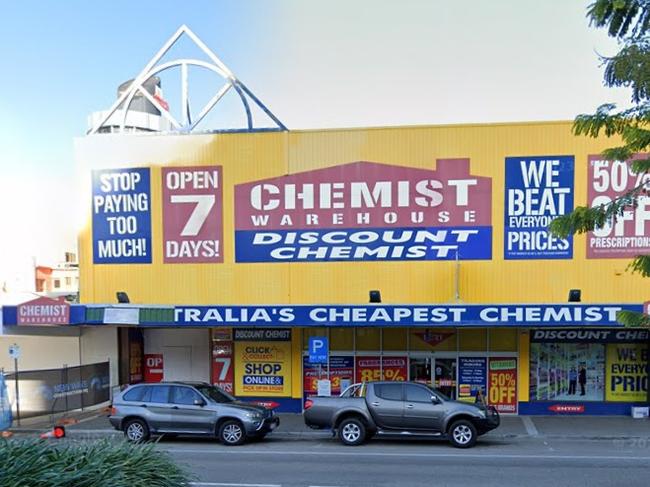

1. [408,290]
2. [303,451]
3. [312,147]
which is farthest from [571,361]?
[312,147]

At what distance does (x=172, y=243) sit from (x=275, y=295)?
3.84 metres

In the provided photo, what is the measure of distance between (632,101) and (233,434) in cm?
1042

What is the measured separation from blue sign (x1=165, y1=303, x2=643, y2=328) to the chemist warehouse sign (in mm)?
1914

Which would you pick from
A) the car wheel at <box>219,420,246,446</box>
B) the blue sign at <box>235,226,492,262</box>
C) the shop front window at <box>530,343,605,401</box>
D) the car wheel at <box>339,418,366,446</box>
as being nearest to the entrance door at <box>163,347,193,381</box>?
the blue sign at <box>235,226,492,262</box>

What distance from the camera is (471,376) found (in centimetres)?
1570

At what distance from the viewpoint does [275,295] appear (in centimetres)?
1598

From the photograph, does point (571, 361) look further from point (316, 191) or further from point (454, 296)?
point (316, 191)

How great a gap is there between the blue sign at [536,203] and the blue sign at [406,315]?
1961 millimetres

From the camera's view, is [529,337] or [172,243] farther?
[172,243]

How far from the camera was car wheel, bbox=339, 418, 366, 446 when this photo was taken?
11812 mm

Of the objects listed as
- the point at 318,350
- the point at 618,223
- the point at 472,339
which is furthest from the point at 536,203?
the point at 318,350

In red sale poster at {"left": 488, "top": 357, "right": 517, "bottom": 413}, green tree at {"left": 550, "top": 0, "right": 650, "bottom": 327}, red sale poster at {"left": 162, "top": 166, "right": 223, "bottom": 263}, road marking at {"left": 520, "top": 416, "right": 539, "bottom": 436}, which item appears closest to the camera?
green tree at {"left": 550, "top": 0, "right": 650, "bottom": 327}

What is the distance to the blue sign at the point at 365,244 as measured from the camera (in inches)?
602

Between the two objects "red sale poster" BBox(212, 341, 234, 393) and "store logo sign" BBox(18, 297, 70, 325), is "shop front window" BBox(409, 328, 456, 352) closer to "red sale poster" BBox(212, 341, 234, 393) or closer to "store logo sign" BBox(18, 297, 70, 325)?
"red sale poster" BBox(212, 341, 234, 393)
